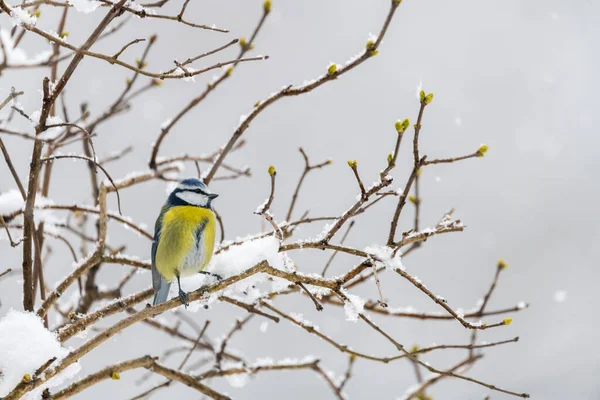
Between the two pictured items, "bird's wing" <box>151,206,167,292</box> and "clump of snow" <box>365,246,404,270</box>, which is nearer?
"clump of snow" <box>365,246,404,270</box>

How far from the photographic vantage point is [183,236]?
320 centimetres

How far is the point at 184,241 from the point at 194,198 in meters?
0.26

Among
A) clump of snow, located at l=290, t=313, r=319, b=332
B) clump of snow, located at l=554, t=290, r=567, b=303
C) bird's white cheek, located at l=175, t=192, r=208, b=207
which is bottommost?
clump of snow, located at l=290, t=313, r=319, b=332

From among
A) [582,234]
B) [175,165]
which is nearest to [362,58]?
[175,165]

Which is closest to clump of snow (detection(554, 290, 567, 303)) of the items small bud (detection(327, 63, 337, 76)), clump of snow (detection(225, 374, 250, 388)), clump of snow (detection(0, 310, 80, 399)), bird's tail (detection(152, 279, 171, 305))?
clump of snow (detection(225, 374, 250, 388))

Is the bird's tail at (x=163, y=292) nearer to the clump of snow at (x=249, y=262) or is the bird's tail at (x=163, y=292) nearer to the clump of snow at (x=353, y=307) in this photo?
the clump of snow at (x=249, y=262)

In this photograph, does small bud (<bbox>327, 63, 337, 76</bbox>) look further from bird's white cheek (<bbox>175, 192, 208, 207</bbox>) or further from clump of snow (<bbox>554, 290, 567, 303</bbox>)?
clump of snow (<bbox>554, 290, 567, 303</bbox>)

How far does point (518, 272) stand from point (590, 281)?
1.23 m

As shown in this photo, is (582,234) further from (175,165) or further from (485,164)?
(175,165)

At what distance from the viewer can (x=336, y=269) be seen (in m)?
7.78

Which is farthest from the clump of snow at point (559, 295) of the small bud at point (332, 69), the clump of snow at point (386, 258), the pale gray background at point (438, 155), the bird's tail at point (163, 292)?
the clump of snow at point (386, 258)

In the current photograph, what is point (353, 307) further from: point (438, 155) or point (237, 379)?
point (438, 155)

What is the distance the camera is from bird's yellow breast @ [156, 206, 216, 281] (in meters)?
3.06

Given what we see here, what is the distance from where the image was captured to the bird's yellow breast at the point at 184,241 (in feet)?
10.0
